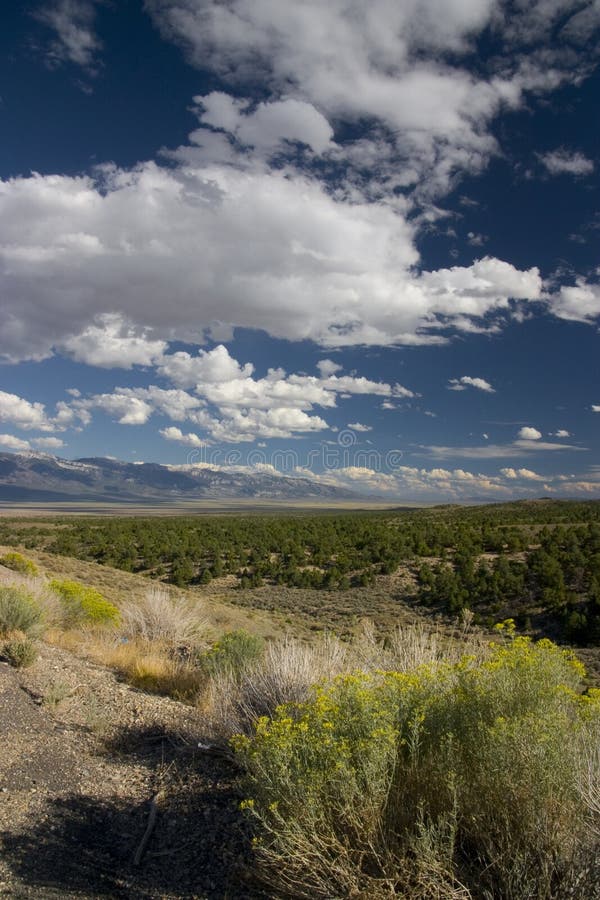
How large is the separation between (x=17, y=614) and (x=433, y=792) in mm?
9667

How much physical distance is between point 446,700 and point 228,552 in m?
49.4

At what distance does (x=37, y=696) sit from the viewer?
7.70 m

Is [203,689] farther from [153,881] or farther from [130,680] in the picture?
[153,881]

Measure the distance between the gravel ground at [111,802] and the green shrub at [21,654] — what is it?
89cm

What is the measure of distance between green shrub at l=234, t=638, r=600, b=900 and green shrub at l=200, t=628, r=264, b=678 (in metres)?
4.71

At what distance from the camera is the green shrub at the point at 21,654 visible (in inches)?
348

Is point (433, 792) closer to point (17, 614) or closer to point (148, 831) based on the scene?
point (148, 831)

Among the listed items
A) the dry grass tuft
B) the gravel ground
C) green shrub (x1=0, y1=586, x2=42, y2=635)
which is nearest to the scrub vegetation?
the gravel ground

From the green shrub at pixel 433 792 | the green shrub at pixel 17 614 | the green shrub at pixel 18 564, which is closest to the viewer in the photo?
the green shrub at pixel 433 792

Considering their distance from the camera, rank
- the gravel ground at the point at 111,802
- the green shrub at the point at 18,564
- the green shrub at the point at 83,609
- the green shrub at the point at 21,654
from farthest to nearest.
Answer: the green shrub at the point at 18,564
the green shrub at the point at 83,609
the green shrub at the point at 21,654
the gravel ground at the point at 111,802

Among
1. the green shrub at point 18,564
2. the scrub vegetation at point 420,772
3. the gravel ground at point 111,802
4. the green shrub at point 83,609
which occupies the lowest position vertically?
the green shrub at point 18,564

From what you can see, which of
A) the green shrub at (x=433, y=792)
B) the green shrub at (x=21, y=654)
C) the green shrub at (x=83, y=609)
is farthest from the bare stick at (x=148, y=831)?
the green shrub at (x=83, y=609)

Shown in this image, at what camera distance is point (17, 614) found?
1078 cm

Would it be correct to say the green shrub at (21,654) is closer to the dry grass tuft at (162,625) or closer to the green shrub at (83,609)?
the dry grass tuft at (162,625)
